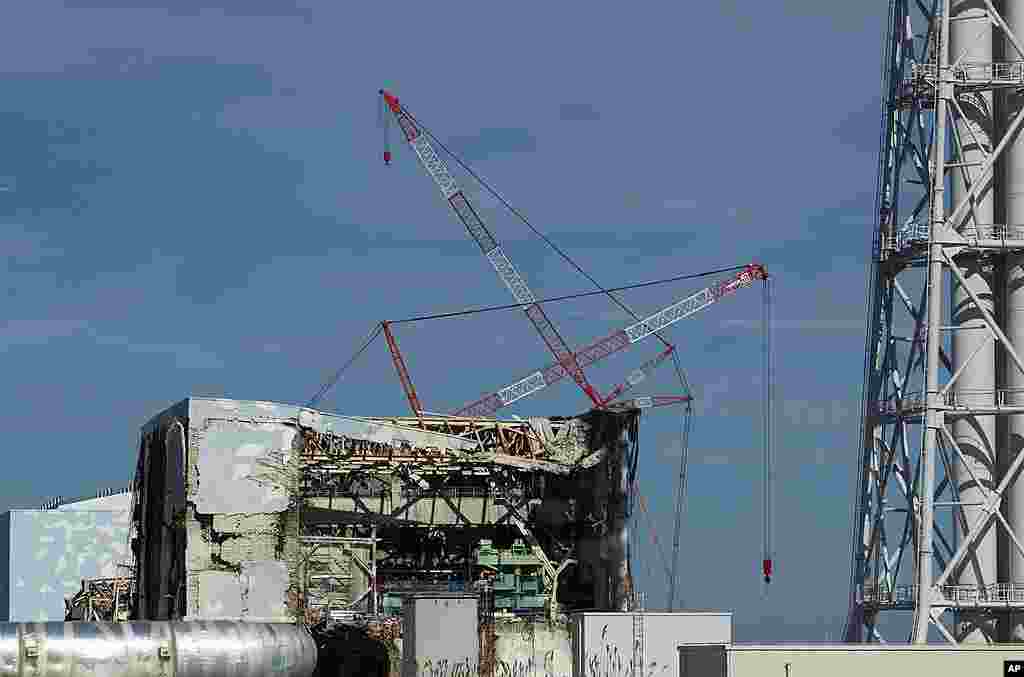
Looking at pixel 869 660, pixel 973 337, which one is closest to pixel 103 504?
pixel 973 337

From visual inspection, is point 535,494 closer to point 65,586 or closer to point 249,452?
point 249,452

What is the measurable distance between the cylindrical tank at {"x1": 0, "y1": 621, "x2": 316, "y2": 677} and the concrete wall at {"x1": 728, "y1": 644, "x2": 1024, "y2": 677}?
17.7 metres

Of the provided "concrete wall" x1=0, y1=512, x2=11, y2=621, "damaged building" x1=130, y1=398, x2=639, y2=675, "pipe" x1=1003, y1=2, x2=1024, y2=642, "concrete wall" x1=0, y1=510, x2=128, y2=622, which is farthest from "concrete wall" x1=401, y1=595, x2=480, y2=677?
"concrete wall" x1=0, y1=512, x2=11, y2=621

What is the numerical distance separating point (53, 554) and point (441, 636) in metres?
90.2

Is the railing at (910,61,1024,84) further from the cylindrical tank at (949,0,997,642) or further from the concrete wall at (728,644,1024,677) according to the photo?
the concrete wall at (728,644,1024,677)

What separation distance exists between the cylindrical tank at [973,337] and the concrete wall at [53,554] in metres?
93.1

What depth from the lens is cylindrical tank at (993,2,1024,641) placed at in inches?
3221

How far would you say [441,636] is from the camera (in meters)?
76.6

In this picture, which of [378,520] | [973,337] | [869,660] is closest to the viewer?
[869,660]

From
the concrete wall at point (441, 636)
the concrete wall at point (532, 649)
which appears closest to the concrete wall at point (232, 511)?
the concrete wall at point (532, 649)

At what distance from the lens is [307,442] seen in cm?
9781

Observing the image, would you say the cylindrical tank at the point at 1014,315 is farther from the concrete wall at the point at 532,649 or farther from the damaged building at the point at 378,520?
the concrete wall at the point at 532,649

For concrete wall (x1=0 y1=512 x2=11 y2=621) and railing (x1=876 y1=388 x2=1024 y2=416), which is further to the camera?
concrete wall (x1=0 y1=512 x2=11 y2=621)

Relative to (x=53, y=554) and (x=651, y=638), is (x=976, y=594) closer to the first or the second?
(x=651, y=638)
